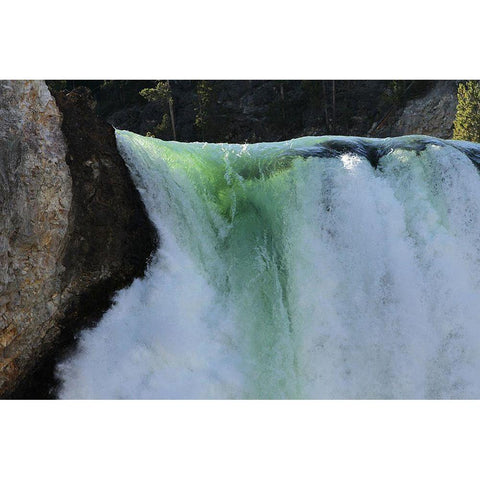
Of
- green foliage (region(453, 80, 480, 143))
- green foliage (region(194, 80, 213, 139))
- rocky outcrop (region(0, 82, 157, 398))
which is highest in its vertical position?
rocky outcrop (region(0, 82, 157, 398))

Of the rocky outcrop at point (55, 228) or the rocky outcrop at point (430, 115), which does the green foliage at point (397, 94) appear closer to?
the rocky outcrop at point (430, 115)

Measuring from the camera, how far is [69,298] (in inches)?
203

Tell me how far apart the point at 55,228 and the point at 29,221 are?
9.7 inches

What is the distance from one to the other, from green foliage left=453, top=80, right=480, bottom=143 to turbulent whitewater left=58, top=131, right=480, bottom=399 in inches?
256

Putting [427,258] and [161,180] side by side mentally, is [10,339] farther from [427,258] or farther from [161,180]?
[427,258]

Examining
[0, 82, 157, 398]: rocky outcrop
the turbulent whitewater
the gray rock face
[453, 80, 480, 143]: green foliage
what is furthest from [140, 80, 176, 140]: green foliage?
the gray rock face

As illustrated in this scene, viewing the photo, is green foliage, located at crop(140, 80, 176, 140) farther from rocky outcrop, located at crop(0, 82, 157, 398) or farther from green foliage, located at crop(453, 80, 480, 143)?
rocky outcrop, located at crop(0, 82, 157, 398)

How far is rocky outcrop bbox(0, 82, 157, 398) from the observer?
4.80m

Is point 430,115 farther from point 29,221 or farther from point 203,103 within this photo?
point 29,221

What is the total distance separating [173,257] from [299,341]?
140 cm

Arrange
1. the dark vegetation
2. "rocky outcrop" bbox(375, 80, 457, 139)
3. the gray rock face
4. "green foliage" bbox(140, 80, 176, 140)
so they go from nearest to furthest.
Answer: the gray rock face
"rocky outcrop" bbox(375, 80, 457, 139)
the dark vegetation
"green foliage" bbox(140, 80, 176, 140)

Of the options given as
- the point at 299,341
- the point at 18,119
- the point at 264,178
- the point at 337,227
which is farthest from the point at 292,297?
the point at 18,119

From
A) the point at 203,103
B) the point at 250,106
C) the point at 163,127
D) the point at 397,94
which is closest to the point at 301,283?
the point at 397,94

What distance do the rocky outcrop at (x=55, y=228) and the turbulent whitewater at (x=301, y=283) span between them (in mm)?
173
